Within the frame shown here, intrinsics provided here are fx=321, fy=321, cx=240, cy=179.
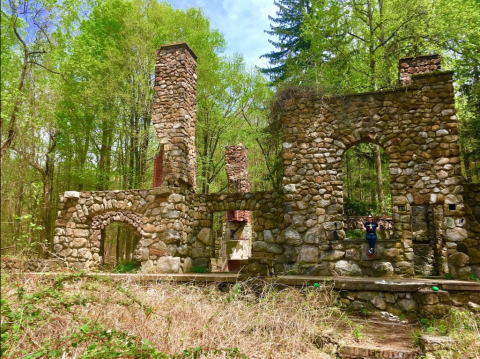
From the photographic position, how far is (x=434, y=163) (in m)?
7.43

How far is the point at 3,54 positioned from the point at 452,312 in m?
6.62

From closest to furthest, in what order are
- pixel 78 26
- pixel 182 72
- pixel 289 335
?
1. pixel 289 335
2. pixel 182 72
3. pixel 78 26

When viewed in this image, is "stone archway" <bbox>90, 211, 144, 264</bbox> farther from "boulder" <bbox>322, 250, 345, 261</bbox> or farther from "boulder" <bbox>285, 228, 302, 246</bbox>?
"boulder" <bbox>322, 250, 345, 261</bbox>

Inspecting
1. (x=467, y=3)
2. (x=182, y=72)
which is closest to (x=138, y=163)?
(x=182, y=72)

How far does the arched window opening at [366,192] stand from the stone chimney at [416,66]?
9.84 ft

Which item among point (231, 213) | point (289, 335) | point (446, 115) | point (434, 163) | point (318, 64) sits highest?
point (318, 64)

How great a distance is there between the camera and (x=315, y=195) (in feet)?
26.0

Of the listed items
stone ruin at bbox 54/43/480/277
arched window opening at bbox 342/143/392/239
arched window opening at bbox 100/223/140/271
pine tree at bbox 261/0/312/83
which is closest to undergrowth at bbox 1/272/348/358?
stone ruin at bbox 54/43/480/277

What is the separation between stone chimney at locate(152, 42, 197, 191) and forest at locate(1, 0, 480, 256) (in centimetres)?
269

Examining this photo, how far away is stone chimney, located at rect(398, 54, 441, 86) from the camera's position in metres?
9.28

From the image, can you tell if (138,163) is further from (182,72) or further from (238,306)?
(238,306)

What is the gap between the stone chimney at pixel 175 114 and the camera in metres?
8.90

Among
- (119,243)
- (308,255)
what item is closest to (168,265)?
(308,255)

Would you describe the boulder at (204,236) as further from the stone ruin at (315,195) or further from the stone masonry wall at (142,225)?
the stone masonry wall at (142,225)
